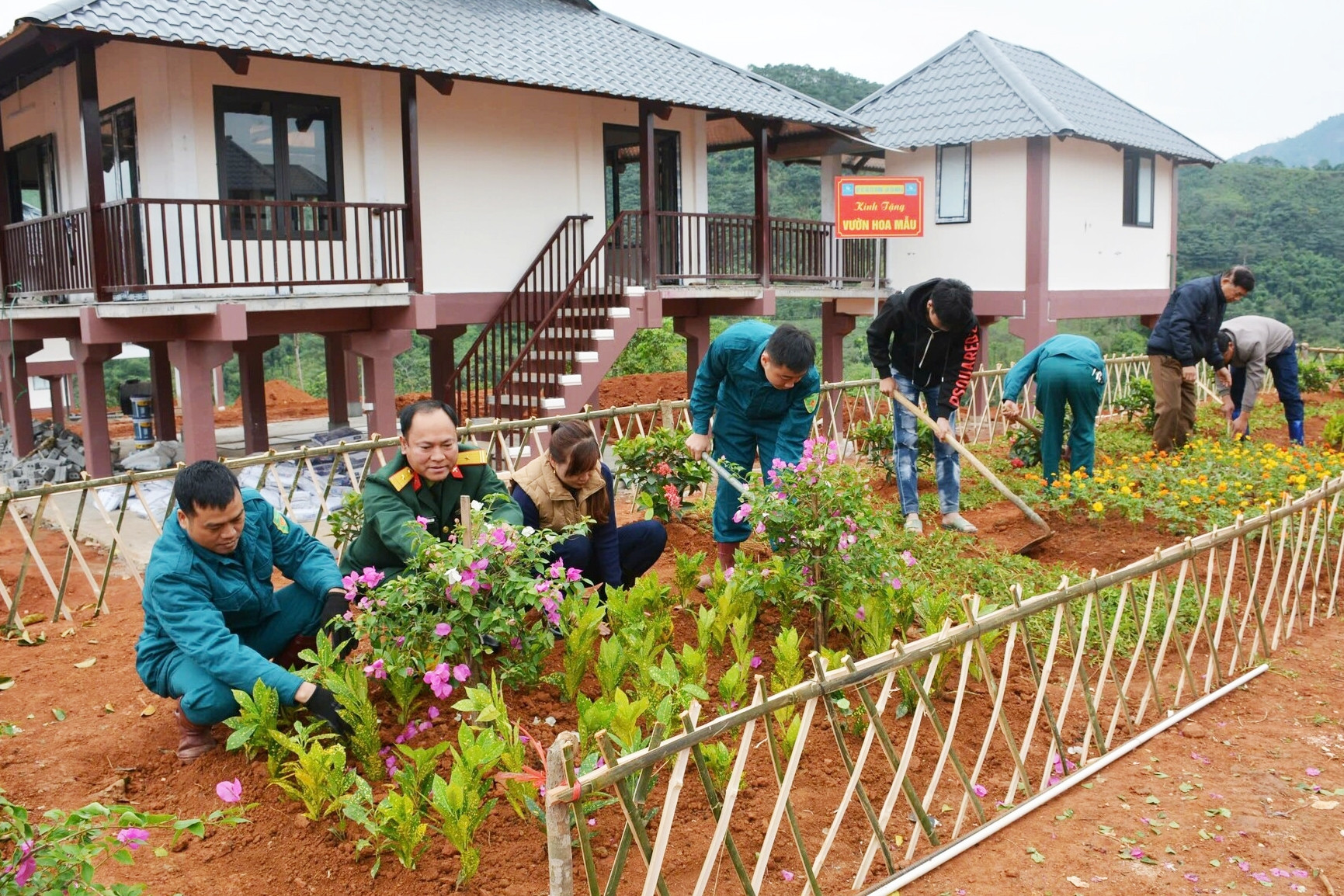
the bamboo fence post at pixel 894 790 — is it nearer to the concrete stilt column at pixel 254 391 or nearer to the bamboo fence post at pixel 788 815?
the bamboo fence post at pixel 788 815

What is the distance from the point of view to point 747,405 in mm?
5504

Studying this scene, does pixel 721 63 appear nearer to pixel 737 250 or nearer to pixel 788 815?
pixel 737 250

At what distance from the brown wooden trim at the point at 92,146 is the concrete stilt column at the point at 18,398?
17.2 ft

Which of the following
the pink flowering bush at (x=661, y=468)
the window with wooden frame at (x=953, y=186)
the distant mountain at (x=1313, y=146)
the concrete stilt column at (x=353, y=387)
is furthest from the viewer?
the distant mountain at (x=1313, y=146)

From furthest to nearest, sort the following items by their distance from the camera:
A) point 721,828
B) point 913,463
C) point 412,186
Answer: point 412,186 < point 913,463 < point 721,828

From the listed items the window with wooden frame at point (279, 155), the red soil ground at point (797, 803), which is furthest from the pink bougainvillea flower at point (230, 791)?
the window with wooden frame at point (279, 155)

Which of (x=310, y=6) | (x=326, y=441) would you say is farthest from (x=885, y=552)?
(x=326, y=441)

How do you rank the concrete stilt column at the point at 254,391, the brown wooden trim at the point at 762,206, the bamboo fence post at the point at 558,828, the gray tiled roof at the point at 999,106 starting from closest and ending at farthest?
1. the bamboo fence post at the point at 558,828
2. the concrete stilt column at the point at 254,391
3. the brown wooden trim at the point at 762,206
4. the gray tiled roof at the point at 999,106

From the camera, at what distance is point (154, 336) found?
31.2ft

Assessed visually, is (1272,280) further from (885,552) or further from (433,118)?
(885,552)

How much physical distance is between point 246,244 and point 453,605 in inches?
286

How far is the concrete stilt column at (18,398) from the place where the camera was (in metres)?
13.6

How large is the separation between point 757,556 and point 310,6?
7.99 meters

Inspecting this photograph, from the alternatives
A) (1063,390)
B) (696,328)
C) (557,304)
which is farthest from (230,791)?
(696,328)
